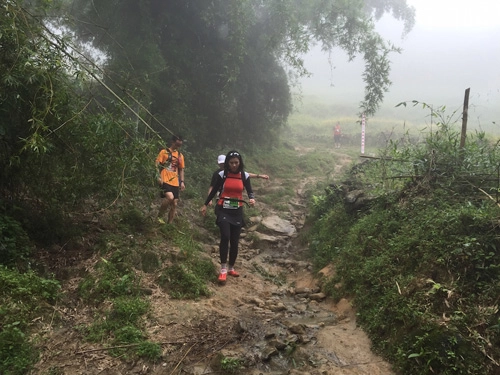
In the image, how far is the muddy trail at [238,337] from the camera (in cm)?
310

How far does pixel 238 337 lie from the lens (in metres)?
3.64

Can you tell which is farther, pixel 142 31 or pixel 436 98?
pixel 436 98

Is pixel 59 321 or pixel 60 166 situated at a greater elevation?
pixel 60 166

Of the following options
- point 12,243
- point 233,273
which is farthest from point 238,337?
point 12,243

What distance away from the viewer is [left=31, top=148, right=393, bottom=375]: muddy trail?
10.2ft

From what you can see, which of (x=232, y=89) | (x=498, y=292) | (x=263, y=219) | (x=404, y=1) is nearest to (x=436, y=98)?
(x=404, y=1)

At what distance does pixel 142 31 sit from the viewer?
952cm

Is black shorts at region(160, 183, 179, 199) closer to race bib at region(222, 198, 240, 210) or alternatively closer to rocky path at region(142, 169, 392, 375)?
race bib at region(222, 198, 240, 210)

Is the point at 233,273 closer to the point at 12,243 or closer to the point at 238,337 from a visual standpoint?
the point at 238,337

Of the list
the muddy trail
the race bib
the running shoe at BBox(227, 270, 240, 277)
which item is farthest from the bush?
the running shoe at BBox(227, 270, 240, 277)

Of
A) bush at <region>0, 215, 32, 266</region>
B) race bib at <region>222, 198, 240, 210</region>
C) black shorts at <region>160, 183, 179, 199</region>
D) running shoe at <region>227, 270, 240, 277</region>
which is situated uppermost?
black shorts at <region>160, 183, 179, 199</region>

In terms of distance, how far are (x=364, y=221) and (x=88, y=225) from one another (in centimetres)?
447

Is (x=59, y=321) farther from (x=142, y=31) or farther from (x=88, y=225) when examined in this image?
(x=142, y=31)

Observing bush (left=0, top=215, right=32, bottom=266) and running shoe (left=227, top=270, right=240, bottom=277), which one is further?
running shoe (left=227, top=270, right=240, bottom=277)
